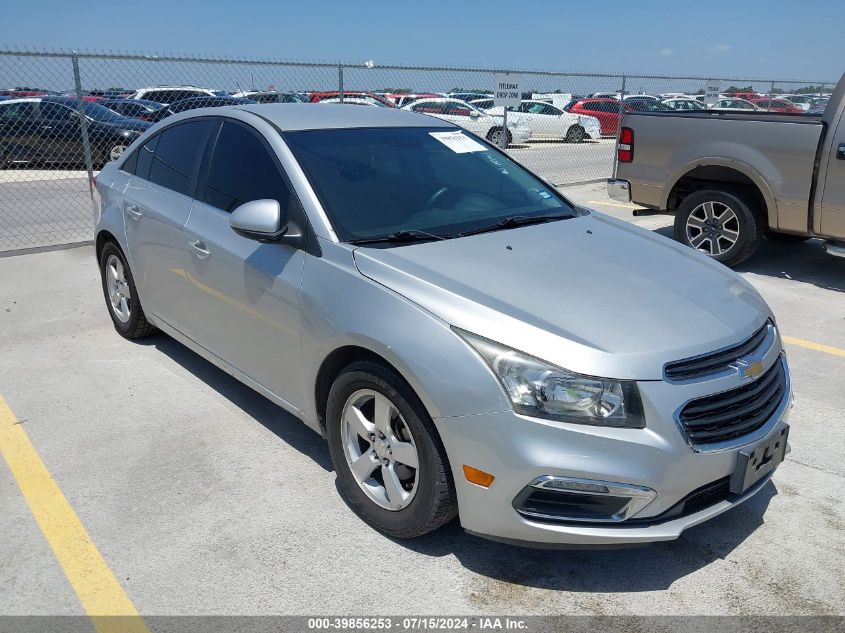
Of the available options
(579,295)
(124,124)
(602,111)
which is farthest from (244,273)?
(602,111)

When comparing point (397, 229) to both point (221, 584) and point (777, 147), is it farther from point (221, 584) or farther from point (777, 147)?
point (777, 147)

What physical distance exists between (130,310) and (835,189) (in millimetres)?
5878

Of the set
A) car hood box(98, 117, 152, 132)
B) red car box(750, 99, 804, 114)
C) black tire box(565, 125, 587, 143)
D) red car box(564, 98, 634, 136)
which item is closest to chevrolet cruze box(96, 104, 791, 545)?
car hood box(98, 117, 152, 132)

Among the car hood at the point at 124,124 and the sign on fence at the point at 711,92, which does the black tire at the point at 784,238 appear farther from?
the car hood at the point at 124,124

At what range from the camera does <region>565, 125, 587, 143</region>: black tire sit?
960 inches

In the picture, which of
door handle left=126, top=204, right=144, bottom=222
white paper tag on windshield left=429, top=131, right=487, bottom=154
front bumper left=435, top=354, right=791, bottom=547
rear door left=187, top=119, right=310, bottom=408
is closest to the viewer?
front bumper left=435, top=354, right=791, bottom=547

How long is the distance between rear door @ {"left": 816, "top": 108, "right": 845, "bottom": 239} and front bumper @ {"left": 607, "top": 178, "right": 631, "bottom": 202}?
77.2 inches

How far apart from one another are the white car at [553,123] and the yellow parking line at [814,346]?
19.6 m

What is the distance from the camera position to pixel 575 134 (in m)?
24.5

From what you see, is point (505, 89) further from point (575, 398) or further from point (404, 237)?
point (575, 398)

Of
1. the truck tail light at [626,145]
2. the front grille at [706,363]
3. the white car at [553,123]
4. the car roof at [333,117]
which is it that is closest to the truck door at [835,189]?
the truck tail light at [626,145]

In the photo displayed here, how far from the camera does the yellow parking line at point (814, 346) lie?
520 cm

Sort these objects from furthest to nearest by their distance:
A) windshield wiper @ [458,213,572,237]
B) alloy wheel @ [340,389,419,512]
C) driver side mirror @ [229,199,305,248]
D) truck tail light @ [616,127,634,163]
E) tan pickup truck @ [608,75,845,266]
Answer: truck tail light @ [616,127,634,163]
tan pickup truck @ [608,75,845,266]
windshield wiper @ [458,213,572,237]
driver side mirror @ [229,199,305,248]
alloy wheel @ [340,389,419,512]

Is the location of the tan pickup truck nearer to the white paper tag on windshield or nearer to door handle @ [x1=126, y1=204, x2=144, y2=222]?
the white paper tag on windshield
